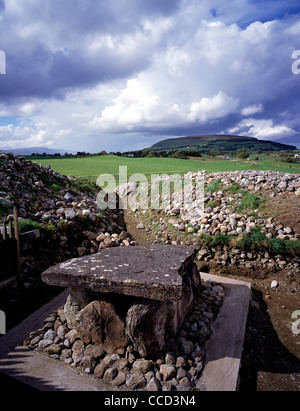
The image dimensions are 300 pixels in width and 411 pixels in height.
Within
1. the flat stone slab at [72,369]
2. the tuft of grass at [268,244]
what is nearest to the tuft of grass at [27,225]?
the flat stone slab at [72,369]

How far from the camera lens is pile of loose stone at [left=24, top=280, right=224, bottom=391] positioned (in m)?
3.25

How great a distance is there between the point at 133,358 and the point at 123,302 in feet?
2.54

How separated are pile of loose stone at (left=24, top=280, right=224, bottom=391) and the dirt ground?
801mm

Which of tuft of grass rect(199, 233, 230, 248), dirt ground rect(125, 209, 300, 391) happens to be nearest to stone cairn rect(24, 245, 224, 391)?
dirt ground rect(125, 209, 300, 391)

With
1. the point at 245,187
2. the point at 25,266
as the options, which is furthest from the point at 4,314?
the point at 245,187

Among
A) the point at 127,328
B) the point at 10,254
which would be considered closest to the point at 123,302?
the point at 127,328

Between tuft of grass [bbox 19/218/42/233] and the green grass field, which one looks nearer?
tuft of grass [bbox 19/218/42/233]

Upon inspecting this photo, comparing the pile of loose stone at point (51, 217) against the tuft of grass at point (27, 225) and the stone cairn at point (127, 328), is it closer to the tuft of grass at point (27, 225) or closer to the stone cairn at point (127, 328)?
the tuft of grass at point (27, 225)

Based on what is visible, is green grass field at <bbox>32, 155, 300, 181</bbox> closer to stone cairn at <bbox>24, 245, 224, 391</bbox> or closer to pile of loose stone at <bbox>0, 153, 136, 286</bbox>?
pile of loose stone at <bbox>0, 153, 136, 286</bbox>

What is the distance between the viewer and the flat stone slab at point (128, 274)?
11.3 feet

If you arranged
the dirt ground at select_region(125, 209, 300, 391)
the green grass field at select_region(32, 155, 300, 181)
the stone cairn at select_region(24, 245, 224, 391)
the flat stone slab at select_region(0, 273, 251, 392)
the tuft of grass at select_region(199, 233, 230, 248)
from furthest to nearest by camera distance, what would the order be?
the green grass field at select_region(32, 155, 300, 181) < the tuft of grass at select_region(199, 233, 230, 248) < the dirt ground at select_region(125, 209, 300, 391) < the stone cairn at select_region(24, 245, 224, 391) < the flat stone slab at select_region(0, 273, 251, 392)

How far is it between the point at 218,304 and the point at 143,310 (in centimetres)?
221

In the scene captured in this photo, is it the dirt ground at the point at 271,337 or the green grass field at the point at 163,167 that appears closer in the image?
the dirt ground at the point at 271,337
